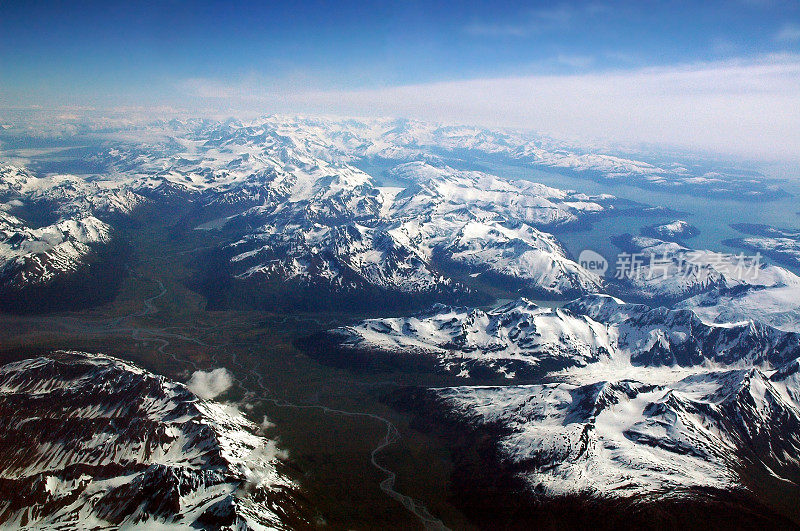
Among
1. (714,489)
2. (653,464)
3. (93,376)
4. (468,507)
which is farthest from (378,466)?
(93,376)

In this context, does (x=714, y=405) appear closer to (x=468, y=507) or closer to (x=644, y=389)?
(x=644, y=389)

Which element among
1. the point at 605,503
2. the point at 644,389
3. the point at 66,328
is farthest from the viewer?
the point at 66,328

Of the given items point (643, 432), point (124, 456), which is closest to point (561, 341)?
point (643, 432)

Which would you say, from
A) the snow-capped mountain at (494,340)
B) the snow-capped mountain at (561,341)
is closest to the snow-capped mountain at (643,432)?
the snow-capped mountain at (494,340)

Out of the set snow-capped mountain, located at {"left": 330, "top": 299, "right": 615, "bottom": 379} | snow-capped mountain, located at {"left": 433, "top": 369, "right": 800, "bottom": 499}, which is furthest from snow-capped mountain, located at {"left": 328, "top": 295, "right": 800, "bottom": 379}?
snow-capped mountain, located at {"left": 433, "top": 369, "right": 800, "bottom": 499}

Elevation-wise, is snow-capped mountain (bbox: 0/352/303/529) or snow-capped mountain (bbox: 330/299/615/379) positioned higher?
snow-capped mountain (bbox: 0/352/303/529)

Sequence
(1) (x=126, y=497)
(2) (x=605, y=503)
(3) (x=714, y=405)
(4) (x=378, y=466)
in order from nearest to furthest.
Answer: (1) (x=126, y=497) → (2) (x=605, y=503) → (4) (x=378, y=466) → (3) (x=714, y=405)

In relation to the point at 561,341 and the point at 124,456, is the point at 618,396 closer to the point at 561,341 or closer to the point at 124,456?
the point at 561,341

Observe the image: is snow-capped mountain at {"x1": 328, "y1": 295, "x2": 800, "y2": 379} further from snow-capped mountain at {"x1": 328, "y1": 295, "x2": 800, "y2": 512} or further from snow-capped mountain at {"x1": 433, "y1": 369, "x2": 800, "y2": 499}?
snow-capped mountain at {"x1": 433, "y1": 369, "x2": 800, "y2": 499}

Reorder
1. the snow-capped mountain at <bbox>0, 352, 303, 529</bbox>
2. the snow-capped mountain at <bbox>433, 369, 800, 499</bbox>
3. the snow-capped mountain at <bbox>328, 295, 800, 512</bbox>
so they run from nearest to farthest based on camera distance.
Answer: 1. the snow-capped mountain at <bbox>0, 352, 303, 529</bbox>
2. the snow-capped mountain at <bbox>433, 369, 800, 499</bbox>
3. the snow-capped mountain at <bbox>328, 295, 800, 512</bbox>
